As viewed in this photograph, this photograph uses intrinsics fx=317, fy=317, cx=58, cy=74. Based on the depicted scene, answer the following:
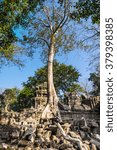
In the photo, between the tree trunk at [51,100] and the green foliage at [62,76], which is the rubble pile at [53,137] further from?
the green foliage at [62,76]

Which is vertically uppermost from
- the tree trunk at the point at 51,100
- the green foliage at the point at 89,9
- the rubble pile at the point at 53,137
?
the green foliage at the point at 89,9

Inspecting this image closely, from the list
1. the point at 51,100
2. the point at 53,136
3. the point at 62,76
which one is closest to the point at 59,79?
the point at 62,76

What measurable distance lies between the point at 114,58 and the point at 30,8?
31.4 ft

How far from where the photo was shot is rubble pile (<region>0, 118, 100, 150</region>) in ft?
39.1

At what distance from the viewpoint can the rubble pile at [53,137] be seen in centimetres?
1191

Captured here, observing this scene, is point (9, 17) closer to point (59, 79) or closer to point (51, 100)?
point (51, 100)

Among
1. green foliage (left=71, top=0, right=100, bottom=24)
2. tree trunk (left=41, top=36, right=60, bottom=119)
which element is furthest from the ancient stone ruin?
green foliage (left=71, top=0, right=100, bottom=24)

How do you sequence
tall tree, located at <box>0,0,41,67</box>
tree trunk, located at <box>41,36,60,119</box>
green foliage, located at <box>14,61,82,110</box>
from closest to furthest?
tall tree, located at <box>0,0,41,67</box> → tree trunk, located at <box>41,36,60,119</box> → green foliage, located at <box>14,61,82,110</box>

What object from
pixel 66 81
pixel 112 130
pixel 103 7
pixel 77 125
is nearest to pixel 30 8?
pixel 77 125

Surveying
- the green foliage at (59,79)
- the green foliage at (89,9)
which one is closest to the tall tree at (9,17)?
the green foliage at (89,9)

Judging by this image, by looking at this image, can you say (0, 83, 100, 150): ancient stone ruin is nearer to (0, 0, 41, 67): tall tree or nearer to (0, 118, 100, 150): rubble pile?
(0, 118, 100, 150): rubble pile

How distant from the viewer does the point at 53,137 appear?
13.4m

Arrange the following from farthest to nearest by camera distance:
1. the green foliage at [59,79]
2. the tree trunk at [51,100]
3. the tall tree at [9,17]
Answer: the green foliage at [59,79] → the tree trunk at [51,100] → the tall tree at [9,17]

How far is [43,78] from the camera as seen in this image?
49.1m
